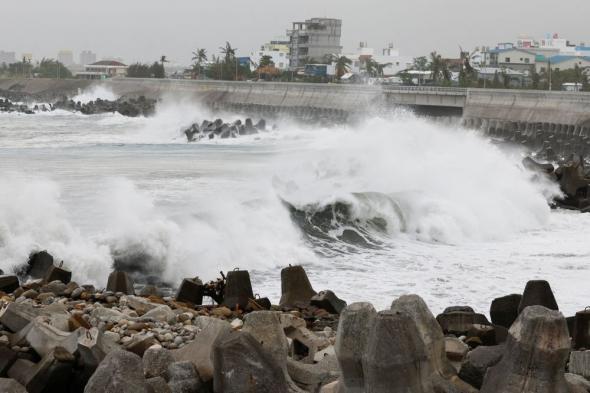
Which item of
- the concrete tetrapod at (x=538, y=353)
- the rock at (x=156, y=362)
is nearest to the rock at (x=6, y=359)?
the rock at (x=156, y=362)

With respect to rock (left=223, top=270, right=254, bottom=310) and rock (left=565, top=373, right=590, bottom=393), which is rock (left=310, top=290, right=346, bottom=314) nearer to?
rock (left=223, top=270, right=254, bottom=310)

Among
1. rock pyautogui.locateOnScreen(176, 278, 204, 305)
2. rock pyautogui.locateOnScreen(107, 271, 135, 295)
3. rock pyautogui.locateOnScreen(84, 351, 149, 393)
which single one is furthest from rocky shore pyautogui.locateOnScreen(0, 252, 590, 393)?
rock pyautogui.locateOnScreen(107, 271, 135, 295)

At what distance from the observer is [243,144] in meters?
39.7

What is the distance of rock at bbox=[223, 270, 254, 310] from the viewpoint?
854 cm

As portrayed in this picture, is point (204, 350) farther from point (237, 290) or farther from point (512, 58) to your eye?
point (512, 58)

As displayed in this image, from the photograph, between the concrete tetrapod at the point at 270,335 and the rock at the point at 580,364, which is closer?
the concrete tetrapod at the point at 270,335

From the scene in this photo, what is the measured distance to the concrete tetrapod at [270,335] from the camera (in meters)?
4.84

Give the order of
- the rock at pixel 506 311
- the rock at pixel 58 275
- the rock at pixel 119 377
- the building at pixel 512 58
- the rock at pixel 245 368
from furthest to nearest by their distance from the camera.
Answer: the building at pixel 512 58
the rock at pixel 58 275
the rock at pixel 506 311
the rock at pixel 245 368
the rock at pixel 119 377

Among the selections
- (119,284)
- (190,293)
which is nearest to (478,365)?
(190,293)

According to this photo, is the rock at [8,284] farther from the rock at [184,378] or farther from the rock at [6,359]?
the rock at [184,378]

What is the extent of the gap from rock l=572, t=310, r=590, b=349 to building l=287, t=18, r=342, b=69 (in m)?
108

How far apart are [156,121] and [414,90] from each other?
48.4 ft

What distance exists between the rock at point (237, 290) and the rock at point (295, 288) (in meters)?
0.47

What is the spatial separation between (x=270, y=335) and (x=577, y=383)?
148 cm
